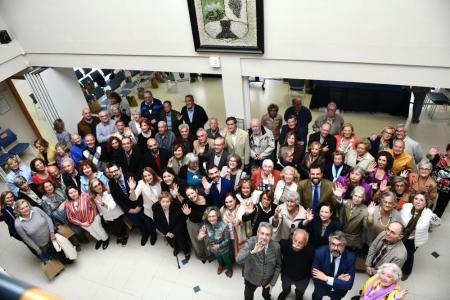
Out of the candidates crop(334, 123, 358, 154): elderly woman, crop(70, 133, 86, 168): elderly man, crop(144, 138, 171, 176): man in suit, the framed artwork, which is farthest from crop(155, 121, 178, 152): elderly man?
crop(334, 123, 358, 154): elderly woman

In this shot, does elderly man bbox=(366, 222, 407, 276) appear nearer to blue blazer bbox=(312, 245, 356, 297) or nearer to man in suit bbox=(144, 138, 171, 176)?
blue blazer bbox=(312, 245, 356, 297)

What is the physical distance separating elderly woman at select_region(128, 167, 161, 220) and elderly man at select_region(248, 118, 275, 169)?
5.55 feet

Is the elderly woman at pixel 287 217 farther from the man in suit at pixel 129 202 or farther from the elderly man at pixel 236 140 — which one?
the man in suit at pixel 129 202

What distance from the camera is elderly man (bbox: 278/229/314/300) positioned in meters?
3.47

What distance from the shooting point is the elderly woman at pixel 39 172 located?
5.28m

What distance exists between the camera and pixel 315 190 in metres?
4.41

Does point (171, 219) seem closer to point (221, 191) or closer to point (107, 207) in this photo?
point (221, 191)

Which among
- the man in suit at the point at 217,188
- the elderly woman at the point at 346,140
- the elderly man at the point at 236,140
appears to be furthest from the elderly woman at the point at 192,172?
the elderly woman at the point at 346,140

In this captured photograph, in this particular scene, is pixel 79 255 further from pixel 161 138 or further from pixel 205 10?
pixel 205 10

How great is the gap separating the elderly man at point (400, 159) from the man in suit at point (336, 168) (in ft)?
2.15

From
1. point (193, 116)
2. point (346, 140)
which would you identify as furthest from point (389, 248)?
point (193, 116)

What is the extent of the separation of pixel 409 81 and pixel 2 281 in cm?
547

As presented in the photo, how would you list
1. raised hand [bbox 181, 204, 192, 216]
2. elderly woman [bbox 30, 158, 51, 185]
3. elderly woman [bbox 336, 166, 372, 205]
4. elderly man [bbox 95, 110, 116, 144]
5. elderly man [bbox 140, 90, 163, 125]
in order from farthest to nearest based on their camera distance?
elderly man [bbox 140, 90, 163, 125] → elderly man [bbox 95, 110, 116, 144] → elderly woman [bbox 30, 158, 51, 185] → raised hand [bbox 181, 204, 192, 216] → elderly woman [bbox 336, 166, 372, 205]

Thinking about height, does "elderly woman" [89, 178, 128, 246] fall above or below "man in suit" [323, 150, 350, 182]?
below
